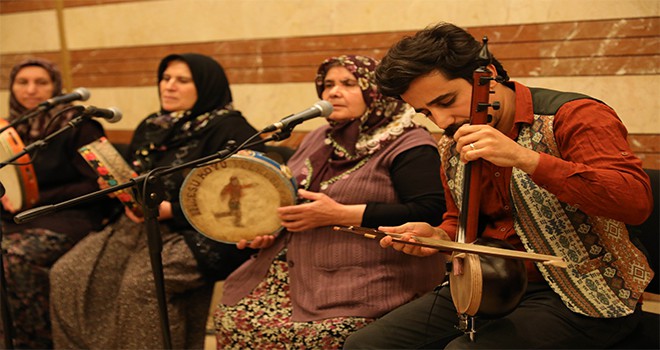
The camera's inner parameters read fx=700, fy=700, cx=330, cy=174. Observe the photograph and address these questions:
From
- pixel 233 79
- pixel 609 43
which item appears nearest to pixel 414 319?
pixel 609 43

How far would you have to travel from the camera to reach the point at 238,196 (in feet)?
8.98

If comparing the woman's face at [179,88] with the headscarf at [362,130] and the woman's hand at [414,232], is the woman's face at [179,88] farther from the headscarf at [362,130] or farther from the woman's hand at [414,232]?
the woman's hand at [414,232]

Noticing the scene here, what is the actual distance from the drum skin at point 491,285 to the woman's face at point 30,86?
3.03 metres

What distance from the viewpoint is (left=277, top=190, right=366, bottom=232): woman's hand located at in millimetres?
2664

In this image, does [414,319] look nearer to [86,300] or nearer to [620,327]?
[620,327]

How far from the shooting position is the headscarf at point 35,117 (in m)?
3.88

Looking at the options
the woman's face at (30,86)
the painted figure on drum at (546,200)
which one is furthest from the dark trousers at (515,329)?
the woman's face at (30,86)

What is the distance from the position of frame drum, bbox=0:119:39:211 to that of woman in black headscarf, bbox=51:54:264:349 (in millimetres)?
351

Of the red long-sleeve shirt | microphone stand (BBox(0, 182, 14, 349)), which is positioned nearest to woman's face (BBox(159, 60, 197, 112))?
microphone stand (BBox(0, 182, 14, 349))

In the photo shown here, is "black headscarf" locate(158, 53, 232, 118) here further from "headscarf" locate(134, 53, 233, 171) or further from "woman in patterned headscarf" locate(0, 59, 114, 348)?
"woman in patterned headscarf" locate(0, 59, 114, 348)

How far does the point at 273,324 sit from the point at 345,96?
0.96 m

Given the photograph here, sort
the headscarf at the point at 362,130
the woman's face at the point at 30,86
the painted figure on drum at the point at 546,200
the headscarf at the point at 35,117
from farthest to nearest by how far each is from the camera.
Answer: the woman's face at the point at 30,86, the headscarf at the point at 35,117, the headscarf at the point at 362,130, the painted figure on drum at the point at 546,200

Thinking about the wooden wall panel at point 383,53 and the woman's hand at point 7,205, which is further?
the woman's hand at point 7,205

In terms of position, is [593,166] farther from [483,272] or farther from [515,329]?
[515,329]
